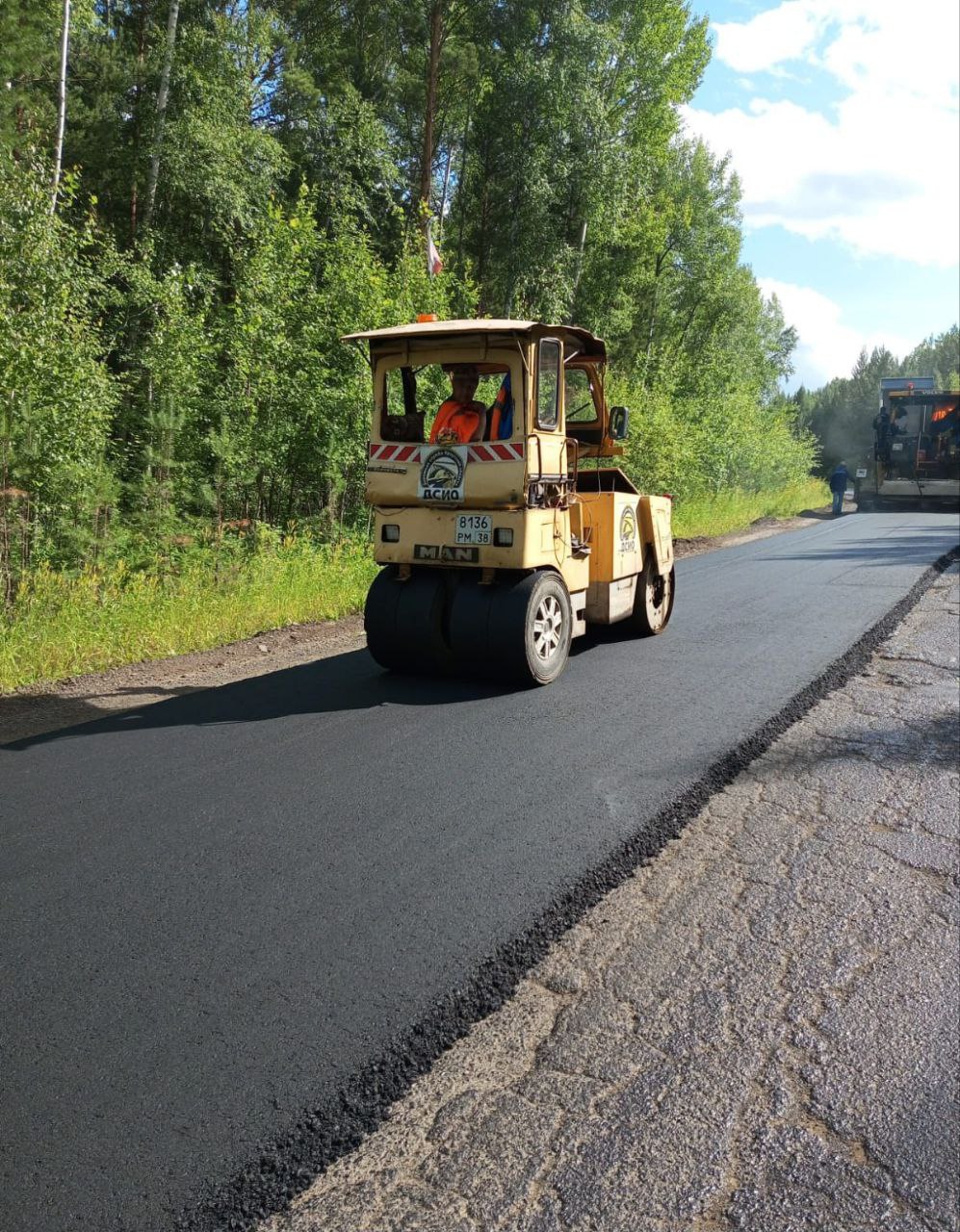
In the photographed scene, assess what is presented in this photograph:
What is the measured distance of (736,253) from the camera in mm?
39469

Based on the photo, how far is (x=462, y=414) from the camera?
718cm

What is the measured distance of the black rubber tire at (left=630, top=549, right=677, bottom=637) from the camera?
9.09m

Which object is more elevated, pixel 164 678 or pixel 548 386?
pixel 548 386

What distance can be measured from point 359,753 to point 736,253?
39.1 m

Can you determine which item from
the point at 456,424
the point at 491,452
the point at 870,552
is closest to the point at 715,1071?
the point at 491,452

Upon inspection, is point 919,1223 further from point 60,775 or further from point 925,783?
point 60,775

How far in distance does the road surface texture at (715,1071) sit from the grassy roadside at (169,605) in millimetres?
5550

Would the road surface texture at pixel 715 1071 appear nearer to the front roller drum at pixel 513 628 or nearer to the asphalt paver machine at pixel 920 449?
the front roller drum at pixel 513 628

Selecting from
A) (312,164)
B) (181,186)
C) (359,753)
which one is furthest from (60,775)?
(312,164)

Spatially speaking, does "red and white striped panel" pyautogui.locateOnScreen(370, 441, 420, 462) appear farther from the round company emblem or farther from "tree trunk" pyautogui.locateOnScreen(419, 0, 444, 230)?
"tree trunk" pyautogui.locateOnScreen(419, 0, 444, 230)

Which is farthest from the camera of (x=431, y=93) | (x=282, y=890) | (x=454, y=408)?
(x=431, y=93)

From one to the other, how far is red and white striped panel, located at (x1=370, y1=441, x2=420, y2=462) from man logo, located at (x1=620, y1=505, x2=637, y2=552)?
2165 millimetres

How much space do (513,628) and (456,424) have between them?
5.21 ft

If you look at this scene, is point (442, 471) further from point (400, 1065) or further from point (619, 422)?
point (400, 1065)
